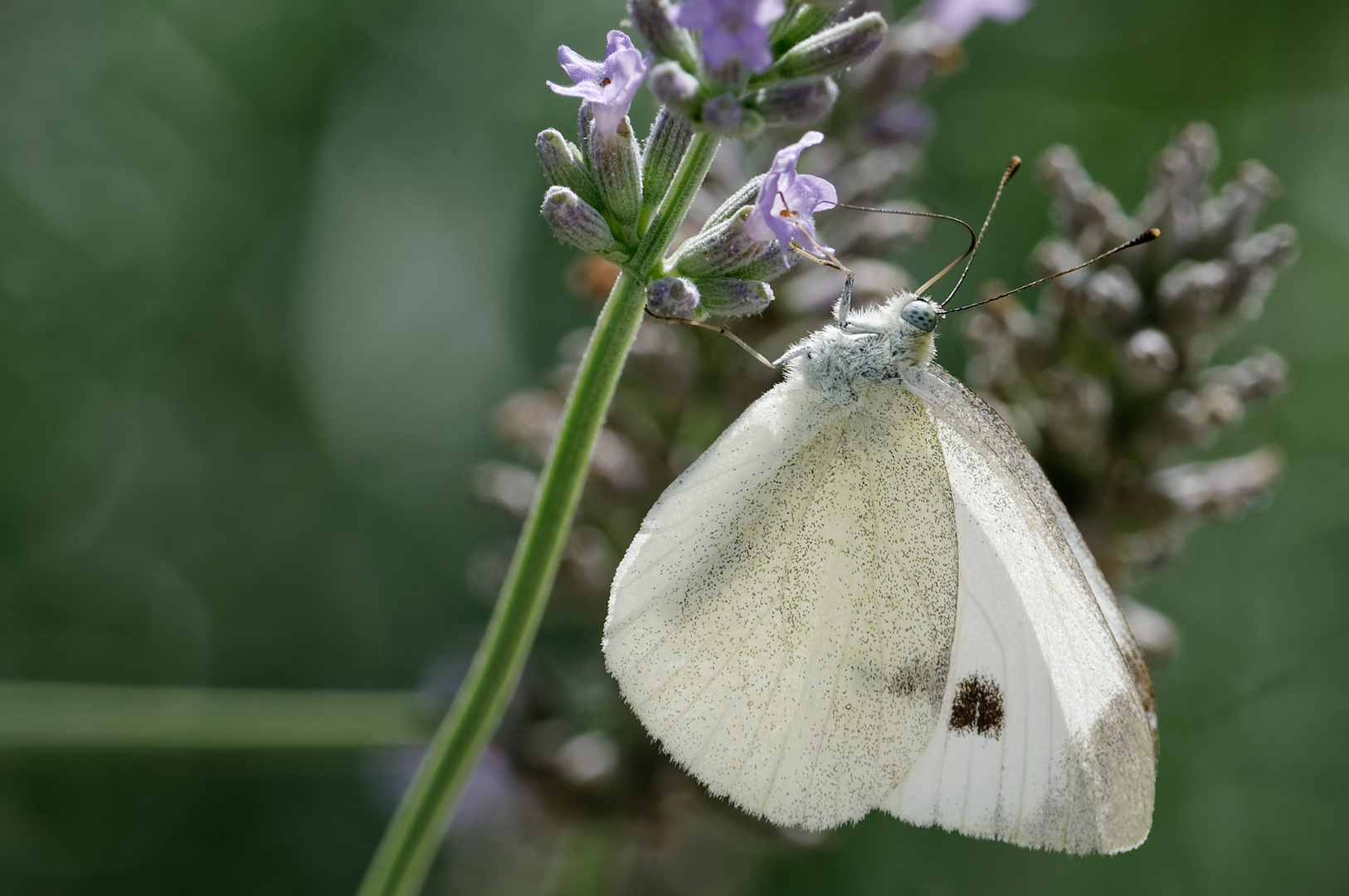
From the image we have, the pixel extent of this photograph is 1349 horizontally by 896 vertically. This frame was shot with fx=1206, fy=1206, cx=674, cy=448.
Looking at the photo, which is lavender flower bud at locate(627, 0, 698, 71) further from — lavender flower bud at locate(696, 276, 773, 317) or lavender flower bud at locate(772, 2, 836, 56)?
lavender flower bud at locate(696, 276, 773, 317)

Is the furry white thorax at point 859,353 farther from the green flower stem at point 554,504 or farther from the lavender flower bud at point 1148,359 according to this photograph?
the green flower stem at point 554,504

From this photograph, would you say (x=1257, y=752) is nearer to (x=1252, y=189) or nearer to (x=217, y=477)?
(x=1252, y=189)

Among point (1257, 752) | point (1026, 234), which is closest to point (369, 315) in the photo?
point (1026, 234)

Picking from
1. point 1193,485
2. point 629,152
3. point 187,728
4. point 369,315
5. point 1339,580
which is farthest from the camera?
point 369,315

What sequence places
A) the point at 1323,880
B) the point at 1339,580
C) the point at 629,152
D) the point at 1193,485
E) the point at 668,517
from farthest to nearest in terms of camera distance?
the point at 1339,580 → the point at 1323,880 → the point at 1193,485 → the point at 668,517 → the point at 629,152

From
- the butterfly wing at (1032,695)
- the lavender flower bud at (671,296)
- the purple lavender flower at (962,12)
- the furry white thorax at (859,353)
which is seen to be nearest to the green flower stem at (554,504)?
the lavender flower bud at (671,296)

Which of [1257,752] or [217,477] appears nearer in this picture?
[1257,752]

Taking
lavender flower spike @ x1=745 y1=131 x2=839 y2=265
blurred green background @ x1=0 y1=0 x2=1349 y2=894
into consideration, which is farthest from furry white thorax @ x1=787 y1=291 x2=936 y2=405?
blurred green background @ x1=0 y1=0 x2=1349 y2=894
